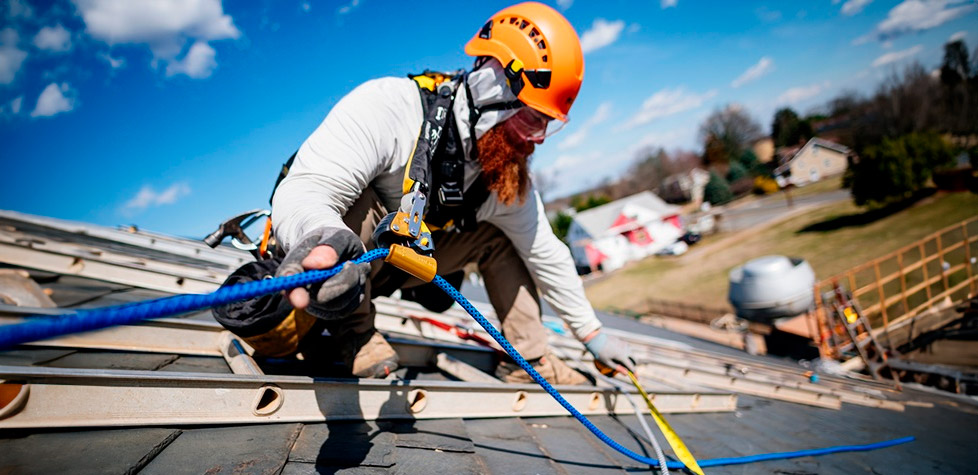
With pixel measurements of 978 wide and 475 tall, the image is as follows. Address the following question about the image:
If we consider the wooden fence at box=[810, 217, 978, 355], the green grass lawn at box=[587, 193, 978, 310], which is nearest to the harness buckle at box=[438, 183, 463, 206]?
the wooden fence at box=[810, 217, 978, 355]

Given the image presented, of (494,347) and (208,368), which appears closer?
(208,368)

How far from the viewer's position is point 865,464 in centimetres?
238

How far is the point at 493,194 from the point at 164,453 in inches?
64.1

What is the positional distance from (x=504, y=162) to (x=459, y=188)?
260mm

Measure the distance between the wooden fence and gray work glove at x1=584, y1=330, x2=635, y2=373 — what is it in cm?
728

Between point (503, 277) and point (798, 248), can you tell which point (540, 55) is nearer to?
point (503, 277)

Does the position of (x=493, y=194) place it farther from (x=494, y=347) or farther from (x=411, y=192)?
(x=494, y=347)

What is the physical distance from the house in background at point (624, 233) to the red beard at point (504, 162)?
34.7m

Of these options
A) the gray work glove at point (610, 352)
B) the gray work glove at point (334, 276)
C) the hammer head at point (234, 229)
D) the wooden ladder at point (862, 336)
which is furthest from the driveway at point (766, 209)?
the gray work glove at point (334, 276)

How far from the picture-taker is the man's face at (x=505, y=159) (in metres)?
2.07

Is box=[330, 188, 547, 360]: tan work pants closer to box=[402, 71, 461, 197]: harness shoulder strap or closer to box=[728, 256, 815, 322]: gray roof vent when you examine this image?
box=[402, 71, 461, 197]: harness shoulder strap

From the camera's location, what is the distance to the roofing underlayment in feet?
3.63

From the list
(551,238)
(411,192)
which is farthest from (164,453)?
(551,238)

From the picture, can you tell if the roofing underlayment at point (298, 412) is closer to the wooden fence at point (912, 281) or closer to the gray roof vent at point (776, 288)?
the wooden fence at point (912, 281)
